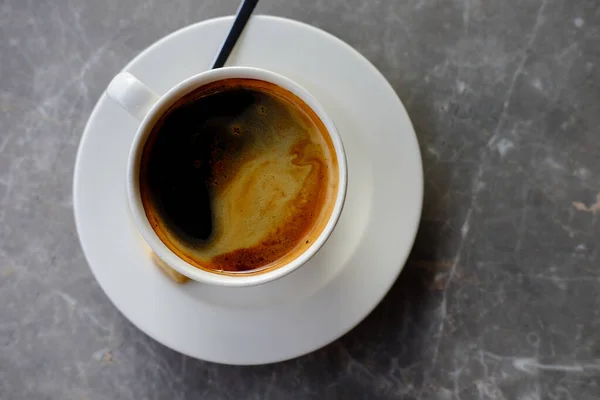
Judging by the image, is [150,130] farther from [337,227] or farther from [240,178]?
[337,227]

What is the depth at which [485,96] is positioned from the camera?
1.15m

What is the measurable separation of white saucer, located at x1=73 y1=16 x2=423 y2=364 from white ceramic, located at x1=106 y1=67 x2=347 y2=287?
0.38ft

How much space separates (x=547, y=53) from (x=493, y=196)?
11.8 inches

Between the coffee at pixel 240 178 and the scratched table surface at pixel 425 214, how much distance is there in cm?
30

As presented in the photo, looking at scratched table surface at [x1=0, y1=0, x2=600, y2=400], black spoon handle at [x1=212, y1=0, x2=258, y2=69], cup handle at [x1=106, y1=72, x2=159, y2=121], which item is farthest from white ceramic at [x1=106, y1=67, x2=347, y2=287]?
scratched table surface at [x1=0, y1=0, x2=600, y2=400]

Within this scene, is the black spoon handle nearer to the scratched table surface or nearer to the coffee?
the coffee

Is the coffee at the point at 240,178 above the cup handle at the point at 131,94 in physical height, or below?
below

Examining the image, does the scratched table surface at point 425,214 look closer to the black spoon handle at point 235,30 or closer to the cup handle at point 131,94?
the black spoon handle at point 235,30

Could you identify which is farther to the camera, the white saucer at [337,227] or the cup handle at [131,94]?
the white saucer at [337,227]

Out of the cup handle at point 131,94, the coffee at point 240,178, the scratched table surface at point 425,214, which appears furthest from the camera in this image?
the scratched table surface at point 425,214

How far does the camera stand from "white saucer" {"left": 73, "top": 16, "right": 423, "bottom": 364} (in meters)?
0.97

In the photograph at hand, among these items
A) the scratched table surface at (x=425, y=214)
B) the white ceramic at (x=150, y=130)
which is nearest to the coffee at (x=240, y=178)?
the white ceramic at (x=150, y=130)

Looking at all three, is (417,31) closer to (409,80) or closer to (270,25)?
(409,80)

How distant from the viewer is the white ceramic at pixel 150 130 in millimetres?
846
